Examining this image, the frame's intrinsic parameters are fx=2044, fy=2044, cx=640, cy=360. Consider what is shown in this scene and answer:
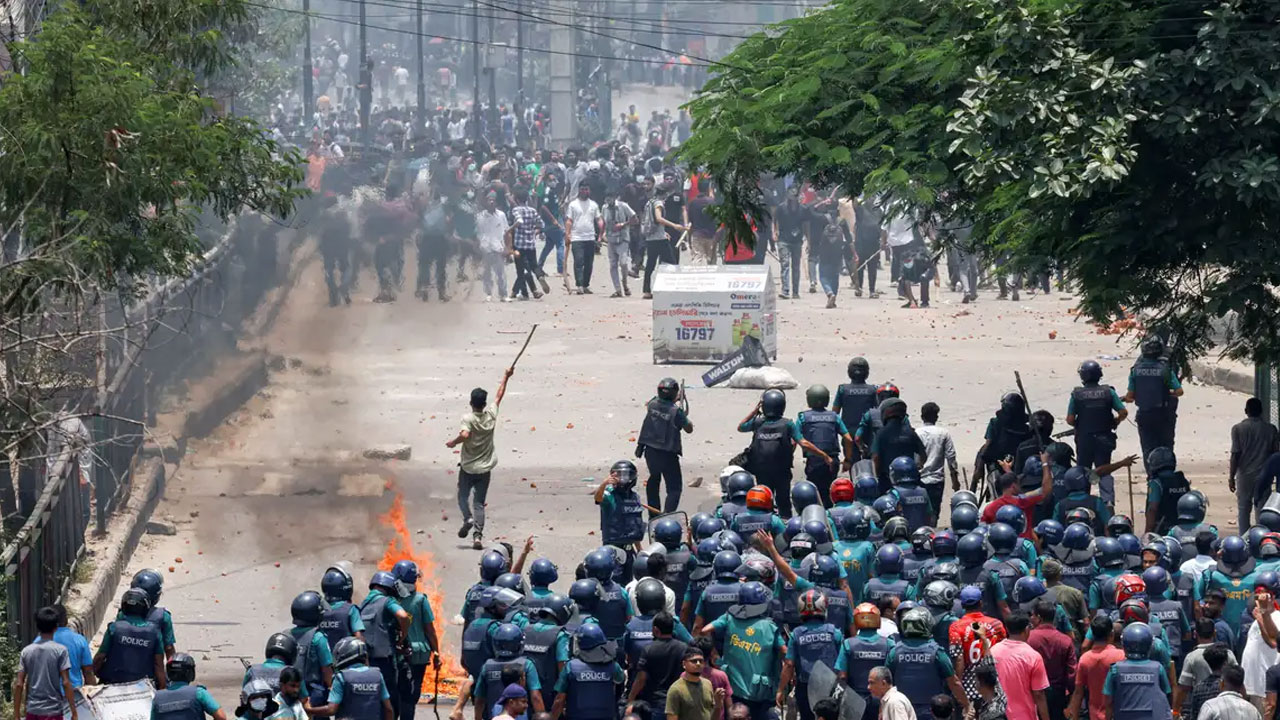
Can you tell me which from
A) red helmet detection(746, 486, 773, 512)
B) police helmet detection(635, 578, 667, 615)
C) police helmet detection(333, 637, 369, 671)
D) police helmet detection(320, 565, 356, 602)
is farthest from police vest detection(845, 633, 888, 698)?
police helmet detection(320, 565, 356, 602)

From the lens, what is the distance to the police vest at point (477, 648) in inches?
454

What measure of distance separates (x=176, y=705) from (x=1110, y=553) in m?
5.54

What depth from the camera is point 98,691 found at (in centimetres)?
1138

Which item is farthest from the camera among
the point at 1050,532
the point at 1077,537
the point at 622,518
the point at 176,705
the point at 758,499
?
the point at 622,518

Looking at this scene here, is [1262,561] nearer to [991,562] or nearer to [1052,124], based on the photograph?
[991,562]

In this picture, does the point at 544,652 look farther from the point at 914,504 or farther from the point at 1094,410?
the point at 1094,410

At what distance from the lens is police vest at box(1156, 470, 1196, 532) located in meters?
15.2

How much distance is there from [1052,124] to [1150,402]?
14.0ft

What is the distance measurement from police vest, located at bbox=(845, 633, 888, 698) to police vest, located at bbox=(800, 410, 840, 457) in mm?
5741

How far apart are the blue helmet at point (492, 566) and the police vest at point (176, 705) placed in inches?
81.4

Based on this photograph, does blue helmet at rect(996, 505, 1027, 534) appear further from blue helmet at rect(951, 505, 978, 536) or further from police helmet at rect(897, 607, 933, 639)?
police helmet at rect(897, 607, 933, 639)

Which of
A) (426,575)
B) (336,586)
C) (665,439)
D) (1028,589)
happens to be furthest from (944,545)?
(426,575)

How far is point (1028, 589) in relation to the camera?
38.9 feet

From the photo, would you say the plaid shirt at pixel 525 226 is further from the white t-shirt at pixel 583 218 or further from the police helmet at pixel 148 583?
the police helmet at pixel 148 583
